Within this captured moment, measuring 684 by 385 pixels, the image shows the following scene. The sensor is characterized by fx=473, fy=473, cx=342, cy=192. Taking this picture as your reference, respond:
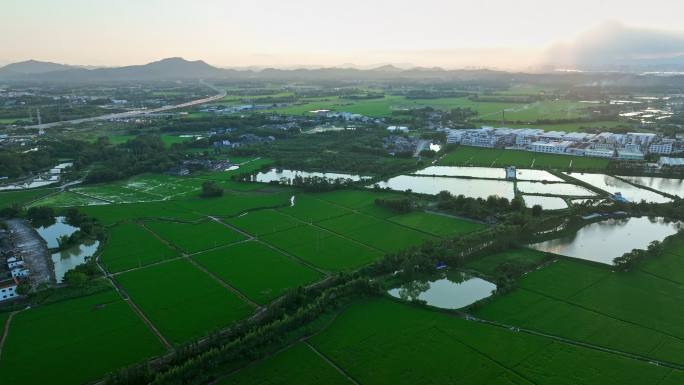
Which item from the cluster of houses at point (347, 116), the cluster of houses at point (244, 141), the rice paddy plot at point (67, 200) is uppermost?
the cluster of houses at point (347, 116)

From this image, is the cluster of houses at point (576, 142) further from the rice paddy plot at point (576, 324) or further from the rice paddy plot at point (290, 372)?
the rice paddy plot at point (290, 372)

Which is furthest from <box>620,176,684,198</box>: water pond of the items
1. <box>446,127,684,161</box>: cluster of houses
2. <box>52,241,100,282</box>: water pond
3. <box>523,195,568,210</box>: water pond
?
<box>52,241,100,282</box>: water pond

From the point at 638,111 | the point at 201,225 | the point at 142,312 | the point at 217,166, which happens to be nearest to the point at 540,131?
the point at 638,111

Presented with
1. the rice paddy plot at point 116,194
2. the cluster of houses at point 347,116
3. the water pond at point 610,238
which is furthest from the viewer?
the cluster of houses at point 347,116

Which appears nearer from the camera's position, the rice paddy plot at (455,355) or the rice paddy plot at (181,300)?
the rice paddy plot at (455,355)

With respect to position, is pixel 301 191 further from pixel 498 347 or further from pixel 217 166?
pixel 498 347

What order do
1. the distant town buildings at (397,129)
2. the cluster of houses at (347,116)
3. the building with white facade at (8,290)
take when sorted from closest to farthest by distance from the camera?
the building with white facade at (8,290) < the distant town buildings at (397,129) < the cluster of houses at (347,116)

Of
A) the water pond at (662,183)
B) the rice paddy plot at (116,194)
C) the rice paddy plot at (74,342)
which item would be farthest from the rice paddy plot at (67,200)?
the water pond at (662,183)

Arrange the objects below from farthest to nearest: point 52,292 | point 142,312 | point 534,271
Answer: point 534,271, point 52,292, point 142,312

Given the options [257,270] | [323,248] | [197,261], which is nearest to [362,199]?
[323,248]
